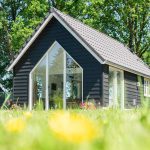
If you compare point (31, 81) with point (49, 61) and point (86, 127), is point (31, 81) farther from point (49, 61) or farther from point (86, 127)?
point (86, 127)

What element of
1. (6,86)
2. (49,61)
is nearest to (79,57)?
(49,61)

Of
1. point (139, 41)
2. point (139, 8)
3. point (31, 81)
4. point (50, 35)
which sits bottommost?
point (31, 81)

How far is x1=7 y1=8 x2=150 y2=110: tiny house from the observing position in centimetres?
1861

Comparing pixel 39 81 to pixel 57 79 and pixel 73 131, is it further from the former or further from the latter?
pixel 73 131

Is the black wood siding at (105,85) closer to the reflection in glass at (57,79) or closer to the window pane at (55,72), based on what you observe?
the reflection in glass at (57,79)

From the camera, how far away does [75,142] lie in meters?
0.57

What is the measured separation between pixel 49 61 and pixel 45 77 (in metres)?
0.72

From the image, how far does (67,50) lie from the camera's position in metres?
19.3

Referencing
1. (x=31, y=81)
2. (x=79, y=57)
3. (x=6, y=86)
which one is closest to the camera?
(x=79, y=57)

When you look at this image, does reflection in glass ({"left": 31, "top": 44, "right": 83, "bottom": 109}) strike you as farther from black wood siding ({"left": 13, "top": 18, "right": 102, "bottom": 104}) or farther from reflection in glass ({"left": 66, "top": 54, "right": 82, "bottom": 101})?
black wood siding ({"left": 13, "top": 18, "right": 102, "bottom": 104})

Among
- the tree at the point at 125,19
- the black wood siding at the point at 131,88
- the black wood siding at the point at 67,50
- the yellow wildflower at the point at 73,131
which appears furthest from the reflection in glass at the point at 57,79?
the yellow wildflower at the point at 73,131

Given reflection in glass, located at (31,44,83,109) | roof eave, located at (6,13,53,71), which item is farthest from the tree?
reflection in glass, located at (31,44,83,109)

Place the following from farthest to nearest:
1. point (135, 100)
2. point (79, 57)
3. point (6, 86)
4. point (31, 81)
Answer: point (6, 86) < point (135, 100) < point (31, 81) < point (79, 57)

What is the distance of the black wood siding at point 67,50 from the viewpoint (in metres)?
18.6
